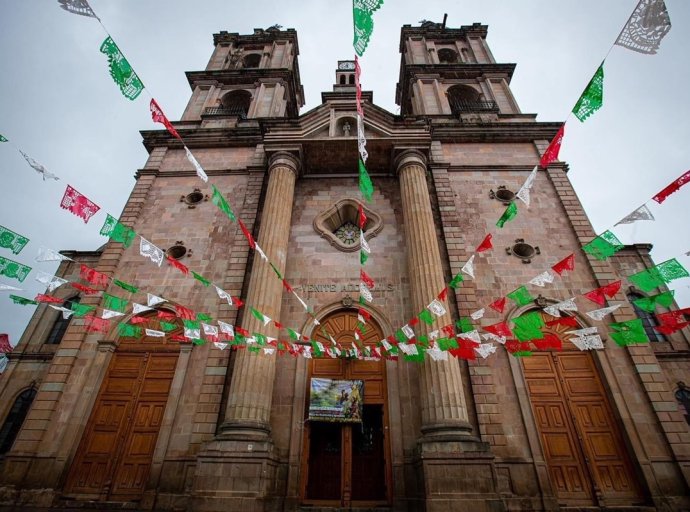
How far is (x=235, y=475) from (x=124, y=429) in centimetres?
449

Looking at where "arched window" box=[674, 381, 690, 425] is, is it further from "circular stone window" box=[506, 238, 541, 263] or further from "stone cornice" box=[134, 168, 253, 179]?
"stone cornice" box=[134, 168, 253, 179]

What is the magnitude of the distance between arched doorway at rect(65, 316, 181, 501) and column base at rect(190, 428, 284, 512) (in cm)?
289

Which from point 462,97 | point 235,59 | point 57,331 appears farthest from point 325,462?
point 235,59

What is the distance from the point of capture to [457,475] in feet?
27.2

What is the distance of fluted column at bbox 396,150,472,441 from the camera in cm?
927

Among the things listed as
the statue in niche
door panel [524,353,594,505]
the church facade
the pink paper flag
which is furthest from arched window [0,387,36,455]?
the statue in niche

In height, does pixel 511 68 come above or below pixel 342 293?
above

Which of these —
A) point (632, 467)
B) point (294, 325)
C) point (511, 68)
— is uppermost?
point (511, 68)

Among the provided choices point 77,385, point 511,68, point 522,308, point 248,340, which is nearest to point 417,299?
point 522,308

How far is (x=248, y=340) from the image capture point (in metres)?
10.1

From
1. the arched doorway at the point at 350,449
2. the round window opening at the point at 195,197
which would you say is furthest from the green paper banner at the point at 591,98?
the round window opening at the point at 195,197

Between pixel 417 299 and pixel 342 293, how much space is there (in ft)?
8.80

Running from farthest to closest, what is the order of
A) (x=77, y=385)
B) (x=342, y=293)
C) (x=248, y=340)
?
(x=342, y=293) < (x=77, y=385) < (x=248, y=340)

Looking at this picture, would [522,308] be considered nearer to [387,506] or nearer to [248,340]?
[387,506]
